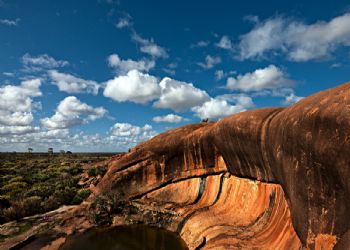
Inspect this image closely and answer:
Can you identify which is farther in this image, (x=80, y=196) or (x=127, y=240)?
(x=80, y=196)

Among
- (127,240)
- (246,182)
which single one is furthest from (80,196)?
(246,182)

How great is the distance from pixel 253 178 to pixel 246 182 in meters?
0.97

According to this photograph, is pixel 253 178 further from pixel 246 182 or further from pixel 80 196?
pixel 80 196

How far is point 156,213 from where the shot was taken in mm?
22922

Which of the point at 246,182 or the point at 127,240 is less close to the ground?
the point at 246,182

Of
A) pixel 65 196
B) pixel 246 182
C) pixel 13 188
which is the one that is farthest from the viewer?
pixel 13 188

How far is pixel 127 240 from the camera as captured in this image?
19.5 meters

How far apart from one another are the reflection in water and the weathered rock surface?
2.70ft

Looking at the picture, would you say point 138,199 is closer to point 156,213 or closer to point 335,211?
point 156,213

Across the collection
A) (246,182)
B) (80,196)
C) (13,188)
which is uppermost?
(246,182)

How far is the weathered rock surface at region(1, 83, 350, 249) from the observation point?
366 inches

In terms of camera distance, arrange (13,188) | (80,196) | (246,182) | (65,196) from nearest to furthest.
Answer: (246,182)
(65,196)
(80,196)
(13,188)

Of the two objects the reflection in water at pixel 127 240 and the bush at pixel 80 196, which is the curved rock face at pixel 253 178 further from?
the bush at pixel 80 196

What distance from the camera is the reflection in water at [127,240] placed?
60.0ft
